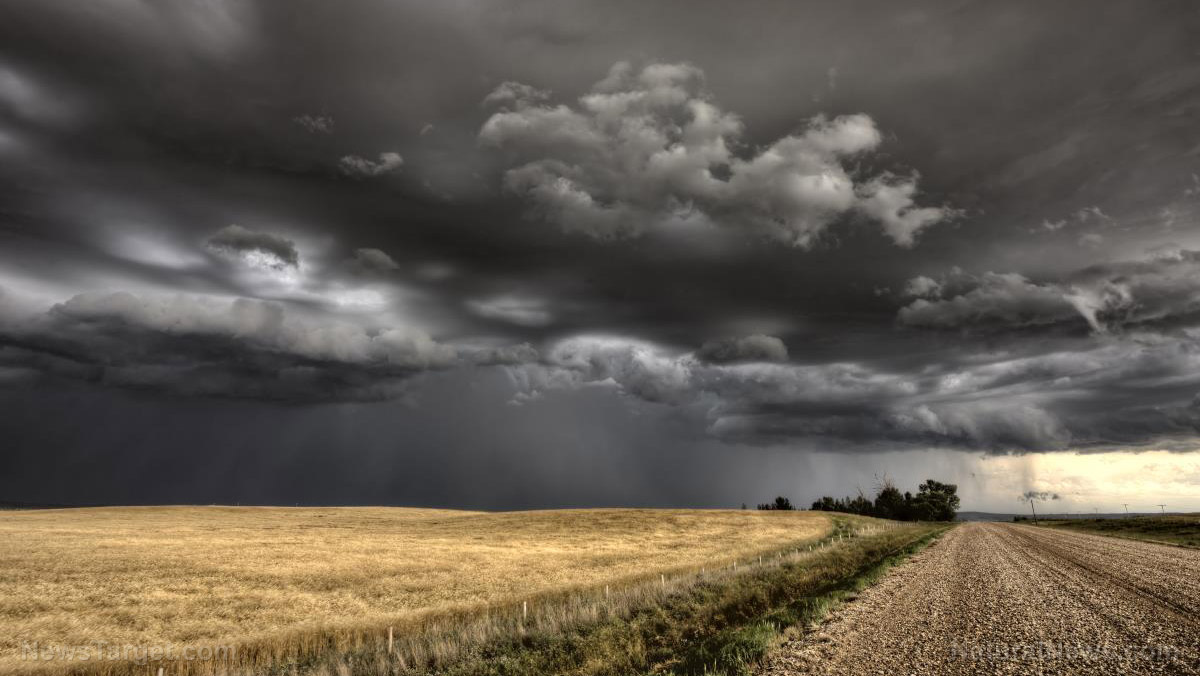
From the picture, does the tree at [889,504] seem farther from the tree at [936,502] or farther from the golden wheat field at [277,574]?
the golden wheat field at [277,574]

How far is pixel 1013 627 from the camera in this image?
52.1ft

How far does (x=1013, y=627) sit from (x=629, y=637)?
1053cm

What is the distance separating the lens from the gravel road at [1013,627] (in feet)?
41.3

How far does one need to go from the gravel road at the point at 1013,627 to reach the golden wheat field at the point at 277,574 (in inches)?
623

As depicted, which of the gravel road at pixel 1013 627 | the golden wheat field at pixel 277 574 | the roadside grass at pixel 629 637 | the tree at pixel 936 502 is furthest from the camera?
the tree at pixel 936 502

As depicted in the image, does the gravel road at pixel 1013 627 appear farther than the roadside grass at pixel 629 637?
No

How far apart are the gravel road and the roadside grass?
1.33m

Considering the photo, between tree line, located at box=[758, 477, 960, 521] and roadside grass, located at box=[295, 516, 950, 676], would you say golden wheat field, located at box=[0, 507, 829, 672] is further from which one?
tree line, located at box=[758, 477, 960, 521]

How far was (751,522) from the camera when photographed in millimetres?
83688

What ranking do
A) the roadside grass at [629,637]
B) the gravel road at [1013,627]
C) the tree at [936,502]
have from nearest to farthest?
1. the gravel road at [1013,627]
2. the roadside grass at [629,637]
3. the tree at [936,502]

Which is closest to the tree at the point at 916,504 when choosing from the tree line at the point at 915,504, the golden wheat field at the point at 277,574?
the tree line at the point at 915,504

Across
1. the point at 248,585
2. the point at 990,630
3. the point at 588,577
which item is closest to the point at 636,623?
the point at 990,630

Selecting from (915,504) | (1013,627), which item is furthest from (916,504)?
(1013,627)

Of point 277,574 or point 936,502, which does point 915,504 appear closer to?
point 936,502
